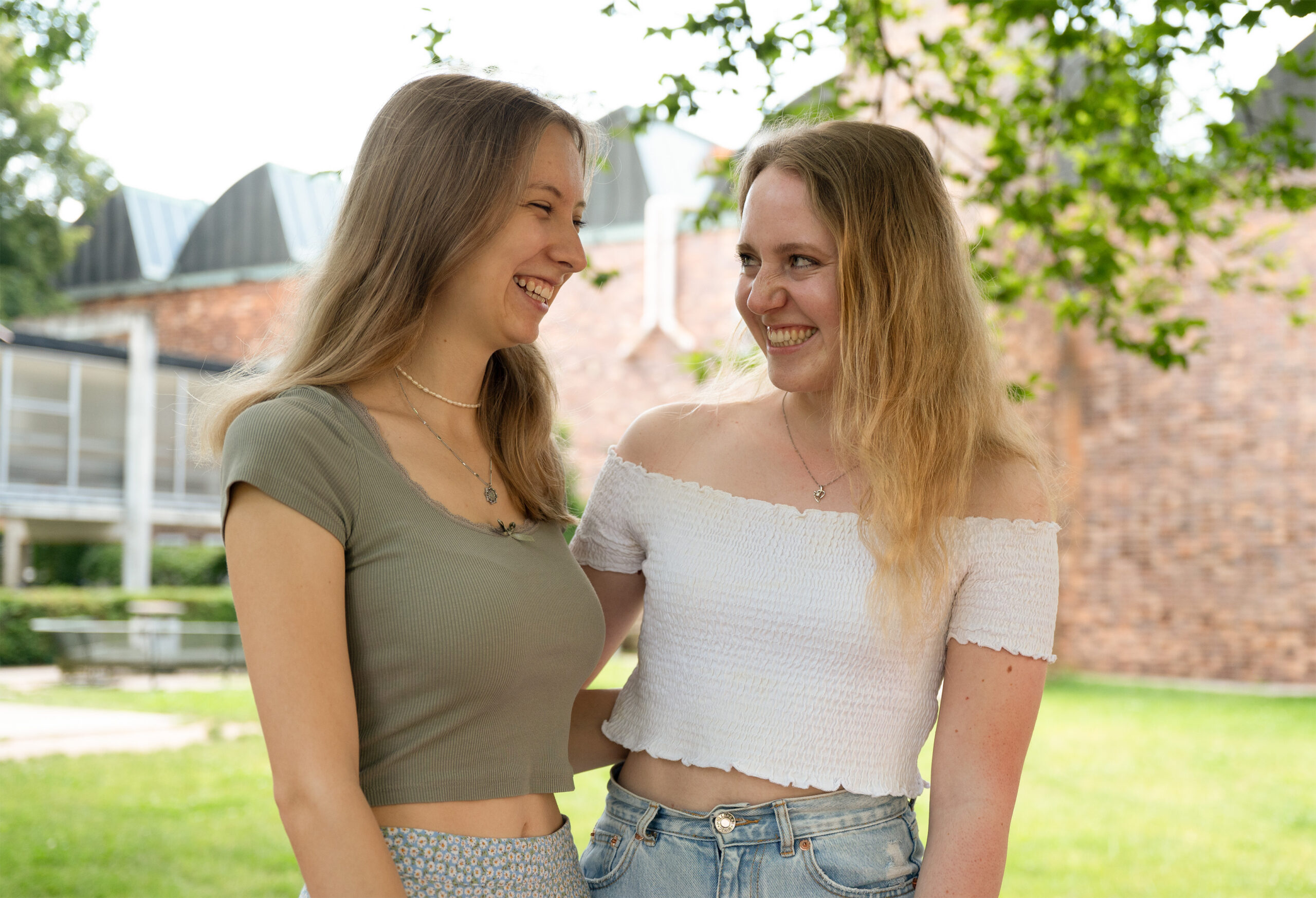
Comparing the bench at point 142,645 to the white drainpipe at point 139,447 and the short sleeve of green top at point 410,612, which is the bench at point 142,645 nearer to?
the white drainpipe at point 139,447

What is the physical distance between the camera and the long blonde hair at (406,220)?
1.85 metres

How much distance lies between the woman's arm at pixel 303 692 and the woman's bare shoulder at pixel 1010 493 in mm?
1034

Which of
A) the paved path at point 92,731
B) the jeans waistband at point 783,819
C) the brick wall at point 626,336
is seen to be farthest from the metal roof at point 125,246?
the jeans waistband at point 783,819

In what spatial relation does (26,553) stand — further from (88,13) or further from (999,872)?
(999,872)

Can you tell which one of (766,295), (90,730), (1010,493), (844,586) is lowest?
(90,730)

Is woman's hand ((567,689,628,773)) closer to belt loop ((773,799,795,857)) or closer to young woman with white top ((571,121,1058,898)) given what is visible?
young woman with white top ((571,121,1058,898))

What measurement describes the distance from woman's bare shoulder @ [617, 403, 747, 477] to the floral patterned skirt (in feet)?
2.29

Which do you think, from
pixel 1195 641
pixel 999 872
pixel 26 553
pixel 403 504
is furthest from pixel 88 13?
pixel 26 553

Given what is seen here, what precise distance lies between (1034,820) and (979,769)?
260 inches

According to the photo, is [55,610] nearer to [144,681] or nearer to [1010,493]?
[144,681]

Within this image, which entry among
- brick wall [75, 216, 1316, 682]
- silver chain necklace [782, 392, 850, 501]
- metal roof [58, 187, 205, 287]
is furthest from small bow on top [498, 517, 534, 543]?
metal roof [58, 187, 205, 287]

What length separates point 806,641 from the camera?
74.7 inches

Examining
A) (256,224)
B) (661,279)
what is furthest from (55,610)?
(256,224)

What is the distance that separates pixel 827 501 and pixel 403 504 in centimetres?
73
